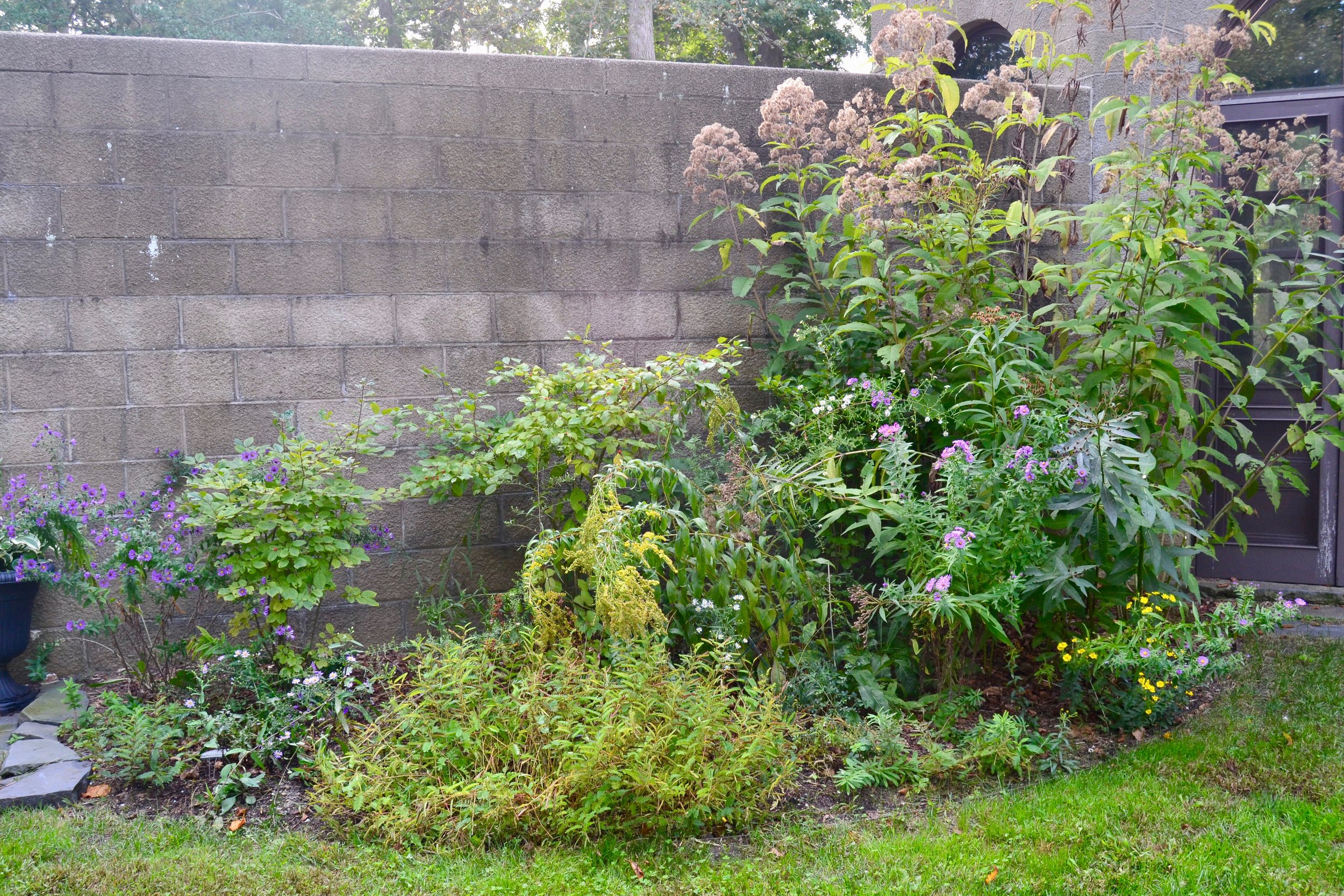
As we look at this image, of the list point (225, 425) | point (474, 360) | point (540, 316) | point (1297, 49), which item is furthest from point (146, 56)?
point (1297, 49)

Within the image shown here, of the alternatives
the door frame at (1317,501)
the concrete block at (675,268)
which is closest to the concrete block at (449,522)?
the concrete block at (675,268)

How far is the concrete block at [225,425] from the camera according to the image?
372 centimetres

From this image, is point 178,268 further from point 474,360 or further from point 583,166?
point 583,166

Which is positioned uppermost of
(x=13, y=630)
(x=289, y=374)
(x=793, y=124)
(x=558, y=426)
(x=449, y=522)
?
(x=793, y=124)

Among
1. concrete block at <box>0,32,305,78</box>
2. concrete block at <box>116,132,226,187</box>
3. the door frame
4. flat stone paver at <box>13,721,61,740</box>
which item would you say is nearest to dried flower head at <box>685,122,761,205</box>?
concrete block at <box>0,32,305,78</box>

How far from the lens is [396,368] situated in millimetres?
3912

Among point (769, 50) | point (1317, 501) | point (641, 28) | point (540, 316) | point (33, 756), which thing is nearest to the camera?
point (33, 756)

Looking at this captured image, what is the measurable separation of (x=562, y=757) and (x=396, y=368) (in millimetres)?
1928

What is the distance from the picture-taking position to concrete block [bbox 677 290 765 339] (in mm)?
4258

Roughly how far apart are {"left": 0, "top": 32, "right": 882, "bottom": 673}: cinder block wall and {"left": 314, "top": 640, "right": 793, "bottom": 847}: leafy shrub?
45.8 inches

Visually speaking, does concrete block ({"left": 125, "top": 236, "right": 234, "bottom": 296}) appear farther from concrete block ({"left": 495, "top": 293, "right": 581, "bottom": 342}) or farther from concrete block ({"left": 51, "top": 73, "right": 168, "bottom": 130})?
concrete block ({"left": 495, "top": 293, "right": 581, "bottom": 342})

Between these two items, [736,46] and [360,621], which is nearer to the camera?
[360,621]

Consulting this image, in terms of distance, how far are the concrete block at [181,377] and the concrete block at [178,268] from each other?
0.24 meters

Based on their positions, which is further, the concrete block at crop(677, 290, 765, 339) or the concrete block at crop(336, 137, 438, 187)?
the concrete block at crop(677, 290, 765, 339)
